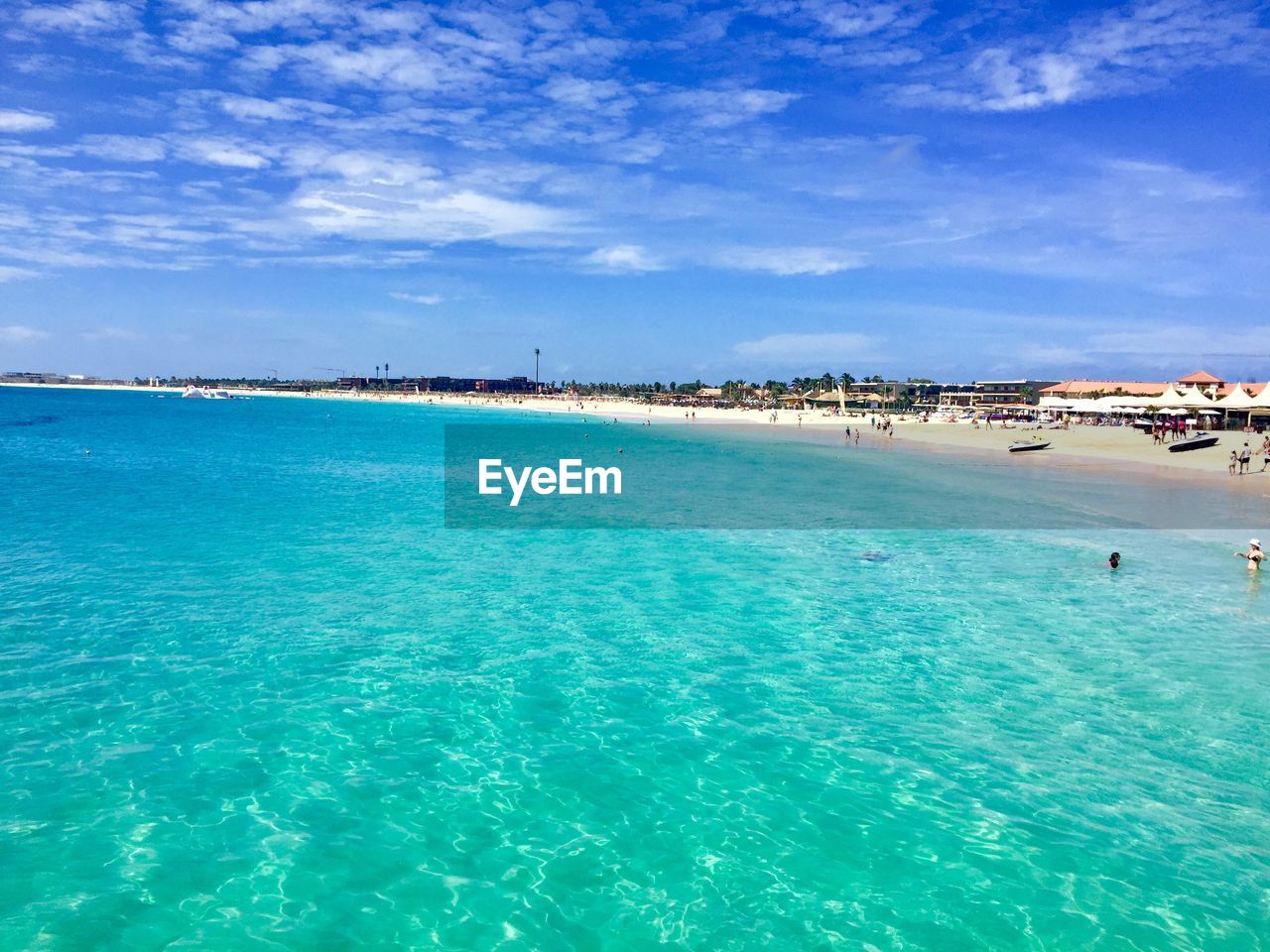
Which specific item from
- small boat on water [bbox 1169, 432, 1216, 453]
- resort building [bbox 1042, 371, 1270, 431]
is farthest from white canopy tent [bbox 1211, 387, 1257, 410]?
small boat on water [bbox 1169, 432, 1216, 453]

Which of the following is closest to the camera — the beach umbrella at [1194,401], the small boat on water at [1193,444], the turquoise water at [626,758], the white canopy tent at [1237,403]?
the turquoise water at [626,758]

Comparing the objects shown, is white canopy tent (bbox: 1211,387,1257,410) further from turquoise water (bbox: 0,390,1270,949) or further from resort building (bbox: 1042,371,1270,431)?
turquoise water (bbox: 0,390,1270,949)

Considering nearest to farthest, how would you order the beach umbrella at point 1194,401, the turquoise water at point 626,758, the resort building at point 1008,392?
the turquoise water at point 626,758
the beach umbrella at point 1194,401
the resort building at point 1008,392

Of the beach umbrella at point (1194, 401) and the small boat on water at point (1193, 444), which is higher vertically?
the beach umbrella at point (1194, 401)

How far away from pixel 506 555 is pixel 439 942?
17.8m

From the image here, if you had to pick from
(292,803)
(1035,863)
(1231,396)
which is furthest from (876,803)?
(1231,396)

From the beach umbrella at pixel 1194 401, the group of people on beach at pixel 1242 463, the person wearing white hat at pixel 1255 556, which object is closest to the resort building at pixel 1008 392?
the beach umbrella at pixel 1194 401

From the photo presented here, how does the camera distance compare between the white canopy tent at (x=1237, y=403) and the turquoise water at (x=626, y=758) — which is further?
the white canopy tent at (x=1237, y=403)

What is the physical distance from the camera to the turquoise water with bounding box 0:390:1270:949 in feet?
26.2

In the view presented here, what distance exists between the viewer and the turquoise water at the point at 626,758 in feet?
26.2

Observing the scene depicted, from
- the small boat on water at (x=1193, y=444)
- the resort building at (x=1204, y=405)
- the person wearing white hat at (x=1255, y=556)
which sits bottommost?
the person wearing white hat at (x=1255, y=556)

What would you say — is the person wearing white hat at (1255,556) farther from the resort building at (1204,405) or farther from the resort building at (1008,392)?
the resort building at (1008,392)

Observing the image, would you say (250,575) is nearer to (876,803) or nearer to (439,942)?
(439,942)

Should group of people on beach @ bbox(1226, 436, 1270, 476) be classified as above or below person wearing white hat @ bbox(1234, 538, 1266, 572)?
above
